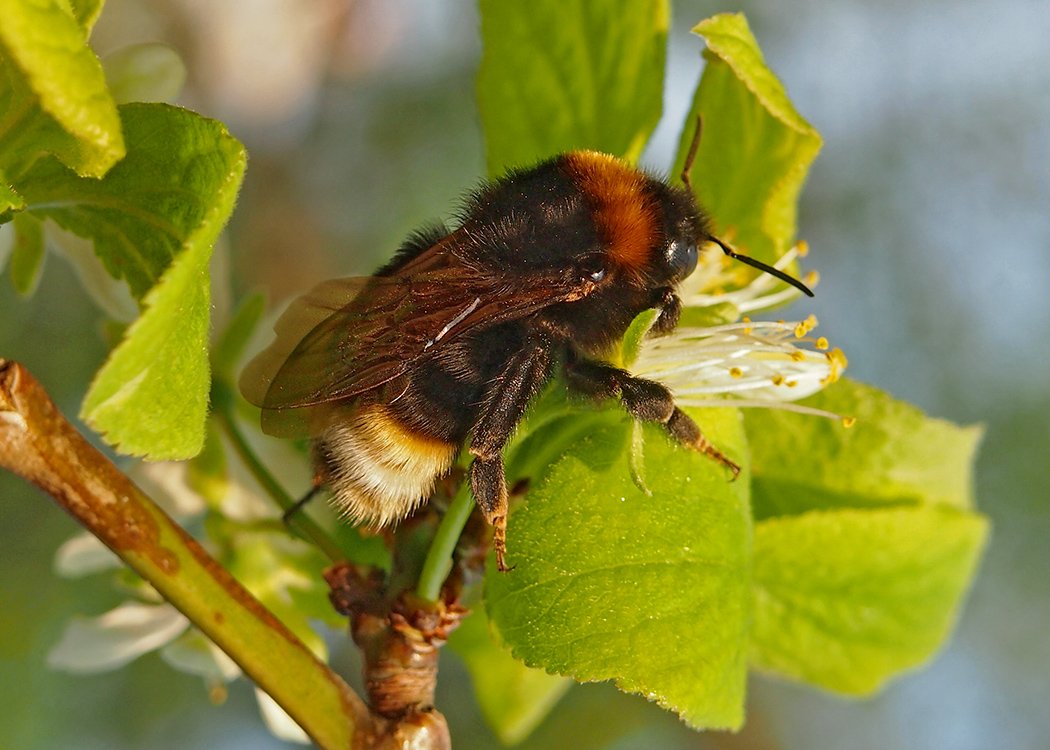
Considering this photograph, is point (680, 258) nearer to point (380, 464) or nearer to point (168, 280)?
point (380, 464)

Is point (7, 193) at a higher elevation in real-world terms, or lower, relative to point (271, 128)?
higher

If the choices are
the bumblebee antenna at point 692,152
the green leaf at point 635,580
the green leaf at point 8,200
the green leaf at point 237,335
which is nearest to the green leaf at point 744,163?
the bumblebee antenna at point 692,152

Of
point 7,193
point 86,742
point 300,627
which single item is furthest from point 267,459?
point 86,742

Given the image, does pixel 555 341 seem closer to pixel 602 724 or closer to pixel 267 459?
pixel 267 459

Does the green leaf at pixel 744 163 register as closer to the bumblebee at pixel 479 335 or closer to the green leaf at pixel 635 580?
the bumblebee at pixel 479 335


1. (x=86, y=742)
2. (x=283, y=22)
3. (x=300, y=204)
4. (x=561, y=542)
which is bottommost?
(x=86, y=742)
